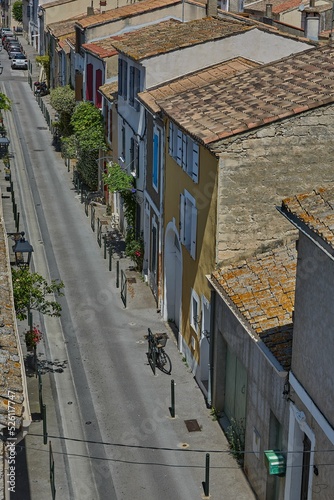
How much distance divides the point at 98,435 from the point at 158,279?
10.4 m

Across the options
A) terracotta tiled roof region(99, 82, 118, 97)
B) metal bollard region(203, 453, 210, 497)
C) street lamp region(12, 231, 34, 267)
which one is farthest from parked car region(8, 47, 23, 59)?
metal bollard region(203, 453, 210, 497)

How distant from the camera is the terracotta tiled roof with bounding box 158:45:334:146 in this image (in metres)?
26.4

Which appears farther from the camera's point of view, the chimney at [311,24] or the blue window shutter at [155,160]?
the chimney at [311,24]

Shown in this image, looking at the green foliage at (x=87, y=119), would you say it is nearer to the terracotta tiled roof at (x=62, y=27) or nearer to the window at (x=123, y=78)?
the window at (x=123, y=78)

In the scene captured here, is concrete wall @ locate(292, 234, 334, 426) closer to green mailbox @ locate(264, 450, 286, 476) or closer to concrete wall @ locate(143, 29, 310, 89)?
green mailbox @ locate(264, 450, 286, 476)

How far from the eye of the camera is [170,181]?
3284 centimetres

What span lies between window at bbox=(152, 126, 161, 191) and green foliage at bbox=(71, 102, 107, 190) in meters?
13.3

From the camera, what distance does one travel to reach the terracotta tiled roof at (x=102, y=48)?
4969cm

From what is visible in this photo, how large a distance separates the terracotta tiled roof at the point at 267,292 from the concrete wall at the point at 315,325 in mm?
2019

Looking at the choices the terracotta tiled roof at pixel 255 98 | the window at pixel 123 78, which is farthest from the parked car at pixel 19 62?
the terracotta tiled roof at pixel 255 98

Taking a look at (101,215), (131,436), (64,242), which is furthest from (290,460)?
(101,215)

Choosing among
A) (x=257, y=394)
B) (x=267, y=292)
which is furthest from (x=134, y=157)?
(x=257, y=394)

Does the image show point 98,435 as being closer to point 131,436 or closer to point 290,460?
point 131,436

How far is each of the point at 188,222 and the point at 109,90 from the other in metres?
19.7
